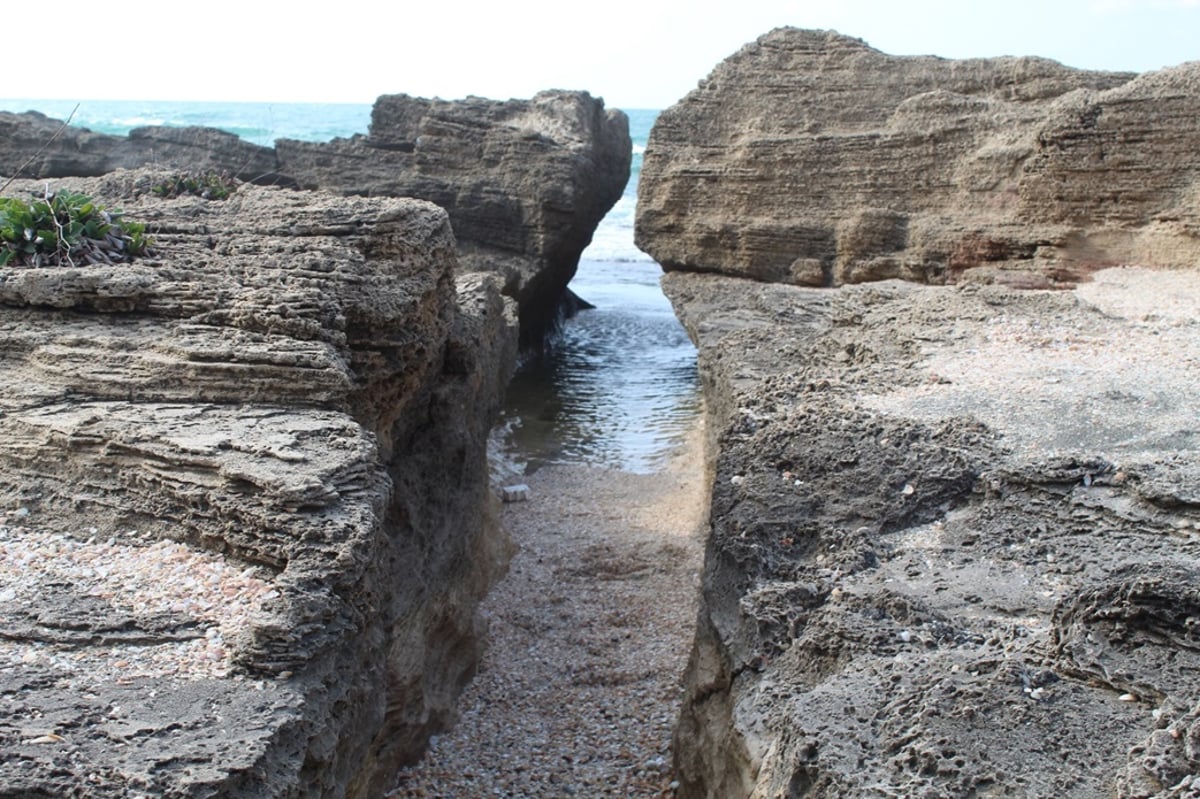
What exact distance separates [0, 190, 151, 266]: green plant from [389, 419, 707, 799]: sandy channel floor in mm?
3197

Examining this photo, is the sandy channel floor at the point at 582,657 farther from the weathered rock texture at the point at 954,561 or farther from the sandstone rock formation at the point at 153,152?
the sandstone rock formation at the point at 153,152

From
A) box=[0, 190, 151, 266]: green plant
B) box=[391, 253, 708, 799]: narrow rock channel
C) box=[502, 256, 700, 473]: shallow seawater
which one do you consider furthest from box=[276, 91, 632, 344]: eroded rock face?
box=[0, 190, 151, 266]: green plant

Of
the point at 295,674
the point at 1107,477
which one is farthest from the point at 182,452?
the point at 1107,477

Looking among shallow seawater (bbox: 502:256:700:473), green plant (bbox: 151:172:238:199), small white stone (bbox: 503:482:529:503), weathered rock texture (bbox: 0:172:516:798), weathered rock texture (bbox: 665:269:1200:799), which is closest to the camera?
weathered rock texture (bbox: 665:269:1200:799)

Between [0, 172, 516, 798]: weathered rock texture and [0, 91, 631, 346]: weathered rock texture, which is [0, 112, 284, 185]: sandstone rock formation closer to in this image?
[0, 91, 631, 346]: weathered rock texture

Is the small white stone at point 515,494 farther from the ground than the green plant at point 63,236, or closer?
closer

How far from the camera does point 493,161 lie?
1588cm

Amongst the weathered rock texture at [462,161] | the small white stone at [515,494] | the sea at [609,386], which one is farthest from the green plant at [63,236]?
the weathered rock texture at [462,161]

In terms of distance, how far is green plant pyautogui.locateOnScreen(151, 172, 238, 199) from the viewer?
7.70 meters

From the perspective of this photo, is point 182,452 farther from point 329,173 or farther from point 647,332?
point 647,332

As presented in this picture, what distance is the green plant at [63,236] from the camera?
19.0ft

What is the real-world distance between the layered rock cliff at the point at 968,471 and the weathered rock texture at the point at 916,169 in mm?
34

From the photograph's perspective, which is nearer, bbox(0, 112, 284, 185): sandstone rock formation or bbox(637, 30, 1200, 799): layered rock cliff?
bbox(637, 30, 1200, 799): layered rock cliff

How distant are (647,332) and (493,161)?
6.34 meters
